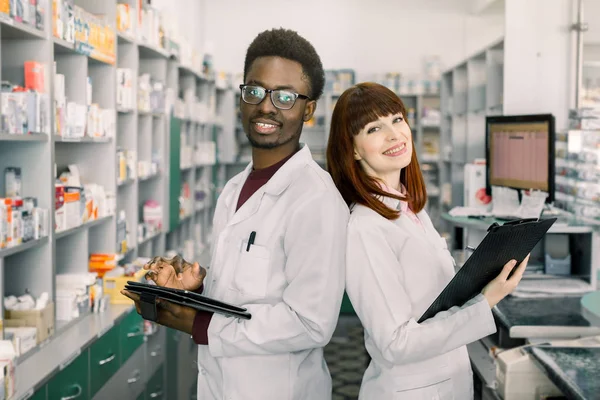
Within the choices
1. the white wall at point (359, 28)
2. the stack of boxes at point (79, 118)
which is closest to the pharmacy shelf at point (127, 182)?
the stack of boxes at point (79, 118)

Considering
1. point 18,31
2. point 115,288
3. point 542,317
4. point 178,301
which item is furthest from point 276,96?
point 115,288

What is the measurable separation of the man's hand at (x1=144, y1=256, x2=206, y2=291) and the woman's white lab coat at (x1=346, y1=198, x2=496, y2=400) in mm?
414

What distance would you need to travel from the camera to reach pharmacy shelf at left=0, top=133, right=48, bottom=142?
297 centimetres

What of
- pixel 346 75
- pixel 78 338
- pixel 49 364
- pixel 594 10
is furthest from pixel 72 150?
pixel 346 75

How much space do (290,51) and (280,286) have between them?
1.80ft

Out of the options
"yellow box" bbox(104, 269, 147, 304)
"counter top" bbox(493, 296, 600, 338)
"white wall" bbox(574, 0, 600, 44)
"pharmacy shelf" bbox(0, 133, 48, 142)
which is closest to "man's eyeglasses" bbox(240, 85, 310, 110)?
"counter top" bbox(493, 296, 600, 338)

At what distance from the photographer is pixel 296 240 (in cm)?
165

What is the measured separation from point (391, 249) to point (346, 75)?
8.46m

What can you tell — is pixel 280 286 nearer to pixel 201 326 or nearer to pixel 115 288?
pixel 201 326

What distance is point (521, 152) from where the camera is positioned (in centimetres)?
418

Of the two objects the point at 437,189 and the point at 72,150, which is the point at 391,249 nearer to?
the point at 72,150

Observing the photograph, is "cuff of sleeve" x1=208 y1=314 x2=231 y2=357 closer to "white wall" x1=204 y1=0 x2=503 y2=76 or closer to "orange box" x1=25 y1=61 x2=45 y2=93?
"orange box" x1=25 y1=61 x2=45 y2=93

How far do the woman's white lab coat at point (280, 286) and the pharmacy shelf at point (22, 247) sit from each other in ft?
4.89

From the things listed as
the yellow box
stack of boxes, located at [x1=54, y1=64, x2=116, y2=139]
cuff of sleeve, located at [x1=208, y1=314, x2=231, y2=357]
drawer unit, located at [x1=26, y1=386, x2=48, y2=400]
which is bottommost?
drawer unit, located at [x1=26, y1=386, x2=48, y2=400]
